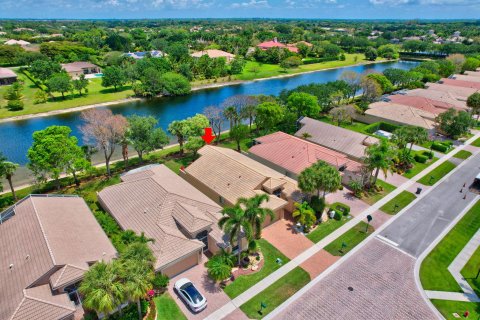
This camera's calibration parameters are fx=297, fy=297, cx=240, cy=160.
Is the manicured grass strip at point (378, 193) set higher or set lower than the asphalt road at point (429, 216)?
higher

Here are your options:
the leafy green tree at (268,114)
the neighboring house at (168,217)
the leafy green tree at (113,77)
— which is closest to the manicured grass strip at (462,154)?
the leafy green tree at (268,114)

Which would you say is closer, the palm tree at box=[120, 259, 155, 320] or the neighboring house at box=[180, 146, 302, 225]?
the palm tree at box=[120, 259, 155, 320]

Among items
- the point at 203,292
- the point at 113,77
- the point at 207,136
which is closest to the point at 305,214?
the point at 203,292

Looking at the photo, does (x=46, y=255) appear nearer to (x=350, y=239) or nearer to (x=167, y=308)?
(x=167, y=308)

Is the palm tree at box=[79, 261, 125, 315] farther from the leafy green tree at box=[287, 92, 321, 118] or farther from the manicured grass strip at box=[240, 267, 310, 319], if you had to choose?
the leafy green tree at box=[287, 92, 321, 118]

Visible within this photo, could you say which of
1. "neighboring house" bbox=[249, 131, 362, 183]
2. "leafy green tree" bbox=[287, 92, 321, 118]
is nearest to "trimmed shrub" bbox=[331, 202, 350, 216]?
"neighboring house" bbox=[249, 131, 362, 183]

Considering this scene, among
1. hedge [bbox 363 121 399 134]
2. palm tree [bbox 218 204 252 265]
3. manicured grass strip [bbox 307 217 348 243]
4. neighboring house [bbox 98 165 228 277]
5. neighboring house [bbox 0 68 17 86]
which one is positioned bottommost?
manicured grass strip [bbox 307 217 348 243]

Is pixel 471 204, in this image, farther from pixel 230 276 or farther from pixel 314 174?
pixel 230 276

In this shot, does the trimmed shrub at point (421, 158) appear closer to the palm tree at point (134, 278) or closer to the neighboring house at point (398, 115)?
the neighboring house at point (398, 115)
